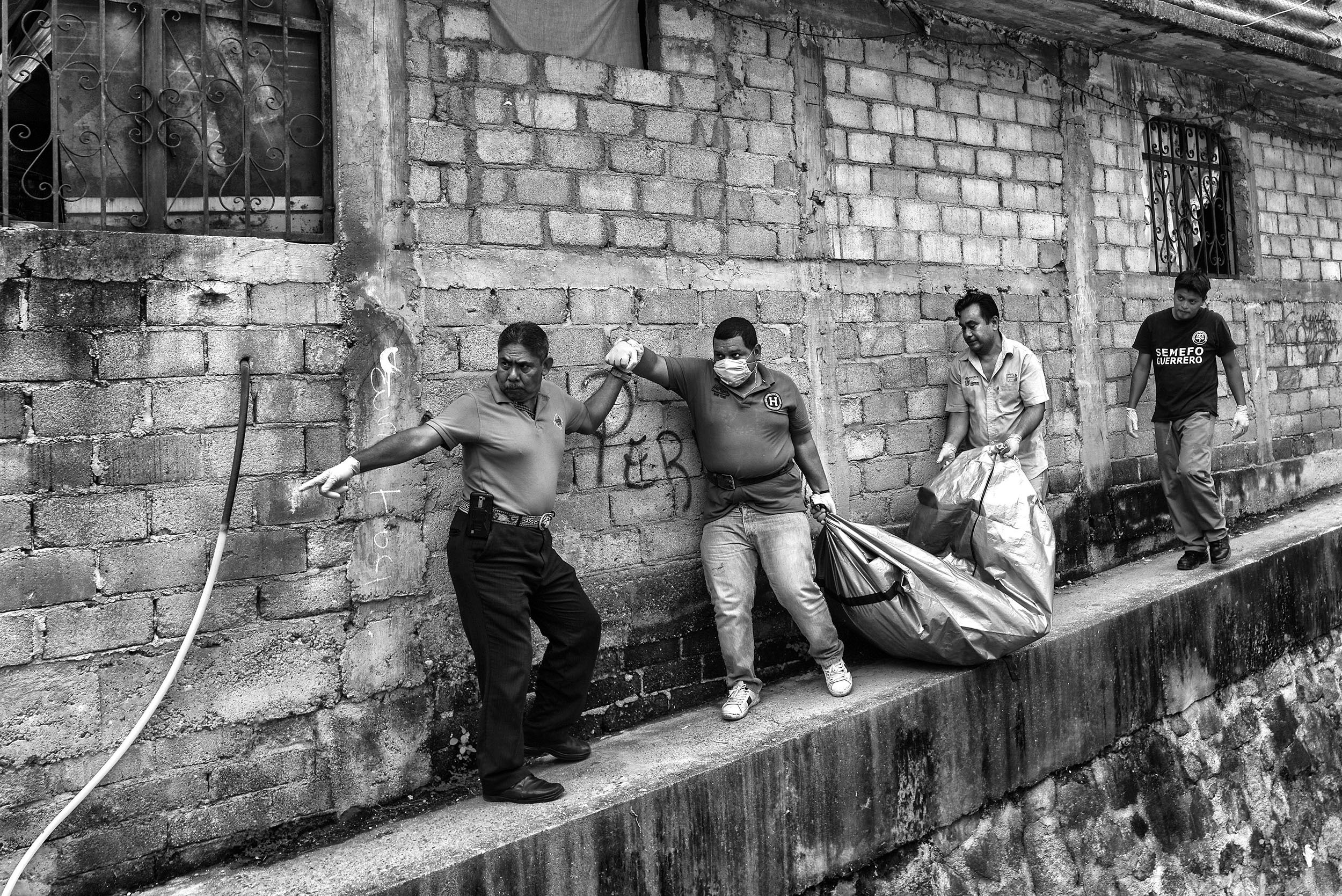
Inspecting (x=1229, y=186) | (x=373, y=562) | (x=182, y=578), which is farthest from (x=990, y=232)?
(x=182, y=578)

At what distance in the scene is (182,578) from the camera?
3432 millimetres

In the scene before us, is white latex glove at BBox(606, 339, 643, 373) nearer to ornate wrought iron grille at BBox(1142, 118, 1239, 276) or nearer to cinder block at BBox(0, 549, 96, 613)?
cinder block at BBox(0, 549, 96, 613)

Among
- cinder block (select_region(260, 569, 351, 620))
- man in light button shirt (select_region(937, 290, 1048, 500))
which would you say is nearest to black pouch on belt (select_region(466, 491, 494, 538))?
cinder block (select_region(260, 569, 351, 620))

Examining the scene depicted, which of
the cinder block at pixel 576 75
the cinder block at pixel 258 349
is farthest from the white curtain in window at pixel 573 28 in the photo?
the cinder block at pixel 258 349

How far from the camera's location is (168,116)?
358 cm

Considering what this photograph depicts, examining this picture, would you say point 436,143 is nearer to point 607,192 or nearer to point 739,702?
point 607,192

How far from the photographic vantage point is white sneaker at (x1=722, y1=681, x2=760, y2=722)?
4.29 m

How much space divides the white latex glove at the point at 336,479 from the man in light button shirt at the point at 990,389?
323 cm

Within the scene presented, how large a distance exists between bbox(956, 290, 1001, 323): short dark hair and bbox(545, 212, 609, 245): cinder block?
2.01 meters

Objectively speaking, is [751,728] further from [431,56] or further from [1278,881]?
[1278,881]

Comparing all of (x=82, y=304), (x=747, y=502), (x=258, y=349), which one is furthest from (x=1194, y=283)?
(x=82, y=304)

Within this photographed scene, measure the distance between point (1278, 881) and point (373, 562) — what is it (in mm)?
5259

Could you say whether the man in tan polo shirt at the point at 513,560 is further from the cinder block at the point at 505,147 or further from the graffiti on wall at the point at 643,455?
the cinder block at the point at 505,147

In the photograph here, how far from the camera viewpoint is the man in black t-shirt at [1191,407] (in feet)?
19.4
